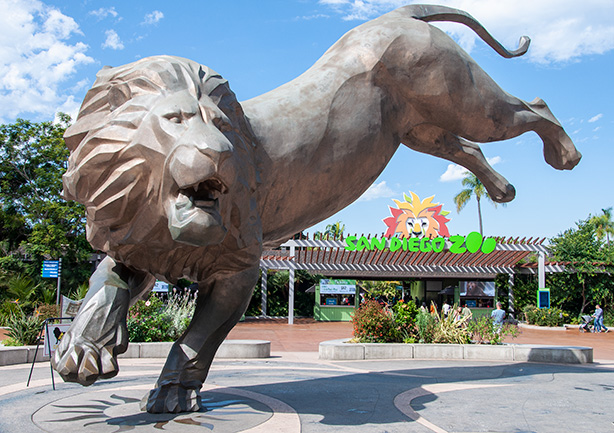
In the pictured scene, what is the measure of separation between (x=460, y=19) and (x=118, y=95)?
423 centimetres

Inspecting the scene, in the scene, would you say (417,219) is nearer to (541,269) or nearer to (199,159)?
(541,269)

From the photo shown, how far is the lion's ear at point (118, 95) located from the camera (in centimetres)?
313

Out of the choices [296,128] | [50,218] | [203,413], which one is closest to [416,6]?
[296,128]

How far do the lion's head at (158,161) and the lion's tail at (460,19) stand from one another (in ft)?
9.35

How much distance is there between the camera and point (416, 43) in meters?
4.64

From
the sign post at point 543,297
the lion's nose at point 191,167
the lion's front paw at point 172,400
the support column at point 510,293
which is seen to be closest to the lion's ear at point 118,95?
the lion's nose at point 191,167

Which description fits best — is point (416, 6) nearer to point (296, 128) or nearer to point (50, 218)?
point (296, 128)

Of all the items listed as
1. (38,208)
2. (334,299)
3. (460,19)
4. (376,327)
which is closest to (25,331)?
(376,327)

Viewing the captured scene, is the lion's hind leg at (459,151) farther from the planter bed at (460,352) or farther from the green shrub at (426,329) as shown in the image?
the green shrub at (426,329)

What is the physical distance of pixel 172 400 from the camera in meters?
3.67

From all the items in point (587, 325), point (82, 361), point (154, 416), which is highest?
point (82, 361)

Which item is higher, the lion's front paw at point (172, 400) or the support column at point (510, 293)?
the support column at point (510, 293)

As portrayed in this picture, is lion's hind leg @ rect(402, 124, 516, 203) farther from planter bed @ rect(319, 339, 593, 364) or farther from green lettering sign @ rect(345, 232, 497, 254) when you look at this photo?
green lettering sign @ rect(345, 232, 497, 254)

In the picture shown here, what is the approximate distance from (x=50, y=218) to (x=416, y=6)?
1984 cm
